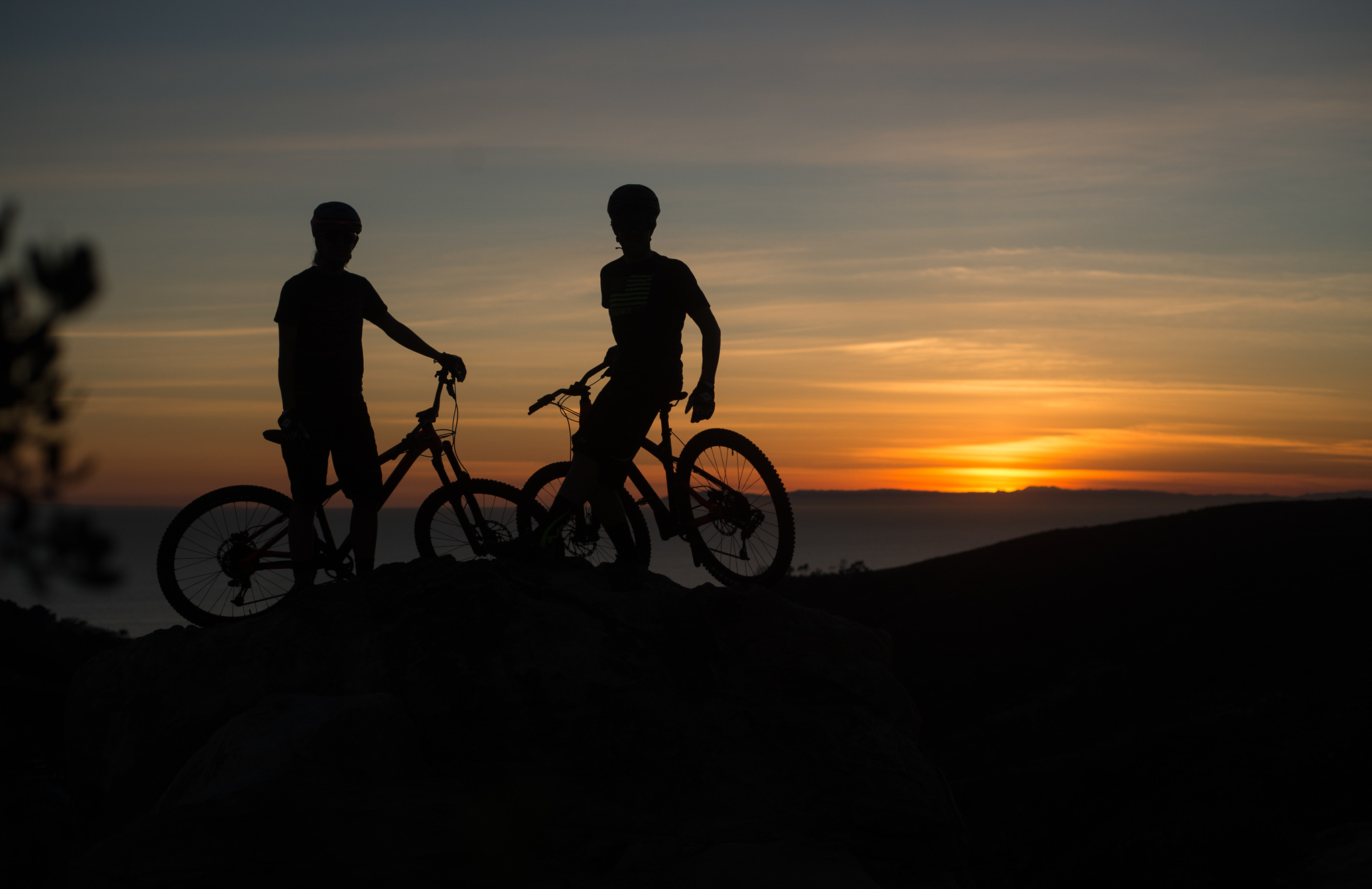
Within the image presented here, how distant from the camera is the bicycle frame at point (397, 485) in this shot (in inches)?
294

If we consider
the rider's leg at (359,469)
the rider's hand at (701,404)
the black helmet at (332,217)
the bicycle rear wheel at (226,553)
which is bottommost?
the bicycle rear wheel at (226,553)

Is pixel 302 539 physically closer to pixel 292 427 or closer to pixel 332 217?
pixel 292 427

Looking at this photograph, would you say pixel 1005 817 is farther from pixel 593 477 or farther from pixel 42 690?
pixel 42 690

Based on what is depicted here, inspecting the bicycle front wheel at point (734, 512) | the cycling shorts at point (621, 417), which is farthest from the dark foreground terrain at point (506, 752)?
the cycling shorts at point (621, 417)

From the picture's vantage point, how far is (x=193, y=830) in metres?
4.95

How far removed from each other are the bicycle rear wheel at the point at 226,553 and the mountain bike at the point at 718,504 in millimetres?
2201

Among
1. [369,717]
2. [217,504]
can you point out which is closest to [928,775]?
[369,717]

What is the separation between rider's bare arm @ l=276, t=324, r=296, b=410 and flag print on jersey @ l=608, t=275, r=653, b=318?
2.36 meters


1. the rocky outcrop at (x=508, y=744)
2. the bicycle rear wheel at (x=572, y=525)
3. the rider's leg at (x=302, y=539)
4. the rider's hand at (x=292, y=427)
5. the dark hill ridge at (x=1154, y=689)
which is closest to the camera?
the rocky outcrop at (x=508, y=744)

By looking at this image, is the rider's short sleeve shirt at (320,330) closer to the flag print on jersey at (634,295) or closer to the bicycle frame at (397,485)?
the bicycle frame at (397,485)

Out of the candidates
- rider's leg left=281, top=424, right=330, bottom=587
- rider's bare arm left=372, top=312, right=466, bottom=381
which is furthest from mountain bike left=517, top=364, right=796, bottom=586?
rider's leg left=281, top=424, right=330, bottom=587

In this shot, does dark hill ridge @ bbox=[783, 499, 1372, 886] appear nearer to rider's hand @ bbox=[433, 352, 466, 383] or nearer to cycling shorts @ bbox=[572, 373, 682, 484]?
cycling shorts @ bbox=[572, 373, 682, 484]

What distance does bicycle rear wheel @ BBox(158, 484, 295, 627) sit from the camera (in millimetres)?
7355

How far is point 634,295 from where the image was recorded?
280 inches
